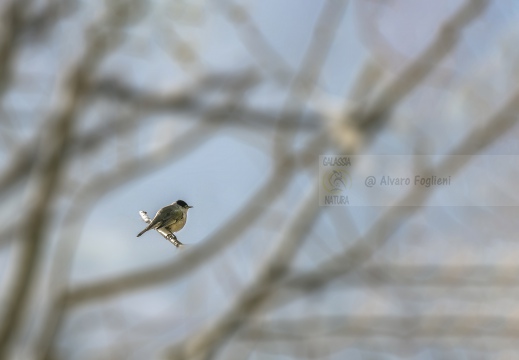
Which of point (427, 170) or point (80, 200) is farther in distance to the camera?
point (80, 200)

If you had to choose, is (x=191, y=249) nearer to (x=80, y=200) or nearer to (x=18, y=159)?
(x=80, y=200)

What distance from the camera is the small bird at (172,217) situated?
1342 mm

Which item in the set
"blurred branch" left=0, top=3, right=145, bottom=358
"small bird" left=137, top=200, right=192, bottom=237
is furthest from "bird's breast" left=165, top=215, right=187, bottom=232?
"blurred branch" left=0, top=3, right=145, bottom=358

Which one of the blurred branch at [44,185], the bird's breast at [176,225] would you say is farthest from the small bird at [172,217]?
the blurred branch at [44,185]

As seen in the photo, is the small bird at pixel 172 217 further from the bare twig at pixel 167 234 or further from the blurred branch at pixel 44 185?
the blurred branch at pixel 44 185

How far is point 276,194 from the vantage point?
1716 mm

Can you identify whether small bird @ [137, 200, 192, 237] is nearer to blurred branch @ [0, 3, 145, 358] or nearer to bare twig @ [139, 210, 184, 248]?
bare twig @ [139, 210, 184, 248]

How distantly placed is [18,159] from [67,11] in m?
0.49

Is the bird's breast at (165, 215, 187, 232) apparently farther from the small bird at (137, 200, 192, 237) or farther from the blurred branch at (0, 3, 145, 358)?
the blurred branch at (0, 3, 145, 358)

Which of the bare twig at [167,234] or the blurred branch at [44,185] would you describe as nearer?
the bare twig at [167,234]

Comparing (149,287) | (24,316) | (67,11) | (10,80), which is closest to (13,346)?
(24,316)

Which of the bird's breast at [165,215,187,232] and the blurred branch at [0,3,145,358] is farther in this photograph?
the blurred branch at [0,3,145,358]

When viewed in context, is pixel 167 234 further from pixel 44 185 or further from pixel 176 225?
pixel 44 185

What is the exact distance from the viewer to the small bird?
1342 mm
